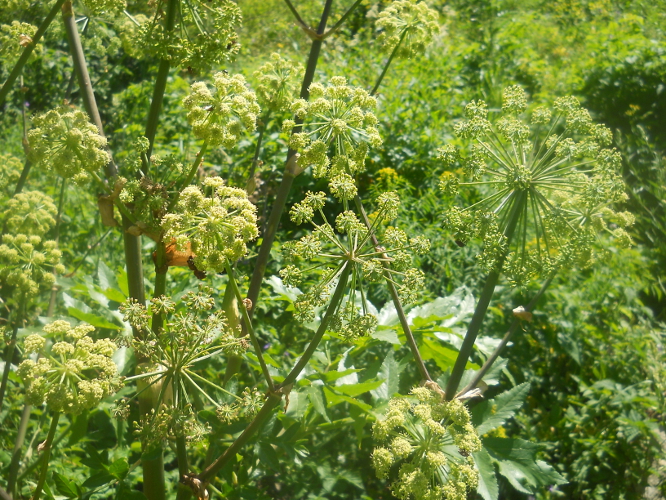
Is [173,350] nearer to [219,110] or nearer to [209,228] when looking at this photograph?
[209,228]

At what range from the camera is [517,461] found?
2.56m

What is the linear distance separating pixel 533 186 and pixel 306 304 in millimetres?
969

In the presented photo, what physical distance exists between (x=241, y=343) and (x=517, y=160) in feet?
3.86

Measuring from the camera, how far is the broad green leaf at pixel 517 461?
2.52 m

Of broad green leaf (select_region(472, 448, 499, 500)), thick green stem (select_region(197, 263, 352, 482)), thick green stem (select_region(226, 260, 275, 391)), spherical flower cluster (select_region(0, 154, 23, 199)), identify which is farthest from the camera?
spherical flower cluster (select_region(0, 154, 23, 199))

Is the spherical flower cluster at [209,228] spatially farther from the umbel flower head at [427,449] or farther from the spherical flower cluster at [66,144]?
the umbel flower head at [427,449]

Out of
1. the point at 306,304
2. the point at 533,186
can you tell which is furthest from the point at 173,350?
the point at 533,186

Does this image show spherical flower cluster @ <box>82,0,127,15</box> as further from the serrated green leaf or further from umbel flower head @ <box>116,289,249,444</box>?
the serrated green leaf

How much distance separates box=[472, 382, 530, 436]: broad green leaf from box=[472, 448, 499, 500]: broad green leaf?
0.15 meters

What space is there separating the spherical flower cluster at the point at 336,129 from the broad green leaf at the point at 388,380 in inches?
43.8

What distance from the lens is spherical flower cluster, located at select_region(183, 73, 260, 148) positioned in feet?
5.24

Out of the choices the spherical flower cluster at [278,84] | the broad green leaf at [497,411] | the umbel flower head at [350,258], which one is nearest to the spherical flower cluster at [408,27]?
the spherical flower cluster at [278,84]

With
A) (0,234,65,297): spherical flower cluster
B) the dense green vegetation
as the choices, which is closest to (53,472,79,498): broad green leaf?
the dense green vegetation

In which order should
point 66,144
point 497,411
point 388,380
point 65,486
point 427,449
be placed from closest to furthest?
point 66,144 → point 427,449 → point 65,486 → point 388,380 → point 497,411
